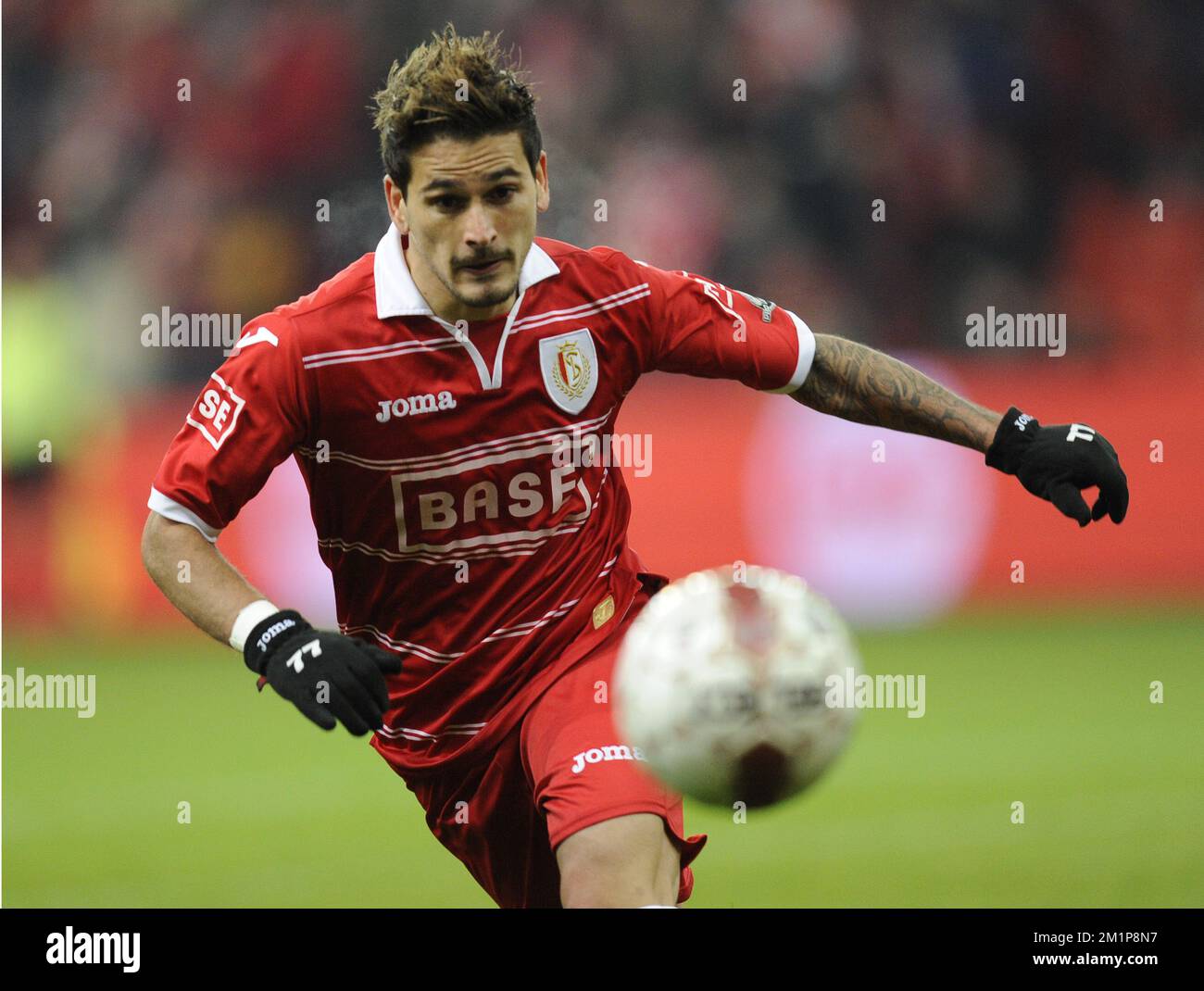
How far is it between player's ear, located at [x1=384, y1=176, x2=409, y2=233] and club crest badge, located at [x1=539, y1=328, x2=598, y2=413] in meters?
0.43

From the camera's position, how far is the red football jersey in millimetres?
4172

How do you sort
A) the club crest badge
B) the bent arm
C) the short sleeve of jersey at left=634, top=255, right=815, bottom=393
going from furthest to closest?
the short sleeve of jersey at left=634, top=255, right=815, bottom=393
the club crest badge
the bent arm

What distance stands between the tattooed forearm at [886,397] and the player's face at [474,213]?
0.91m

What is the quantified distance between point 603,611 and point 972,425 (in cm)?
103

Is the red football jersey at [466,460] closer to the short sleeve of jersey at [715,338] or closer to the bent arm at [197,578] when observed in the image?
the short sleeve of jersey at [715,338]

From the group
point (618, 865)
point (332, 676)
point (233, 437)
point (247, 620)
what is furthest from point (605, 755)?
point (233, 437)

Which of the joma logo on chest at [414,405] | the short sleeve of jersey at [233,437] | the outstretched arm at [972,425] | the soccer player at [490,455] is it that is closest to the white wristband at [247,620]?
the soccer player at [490,455]

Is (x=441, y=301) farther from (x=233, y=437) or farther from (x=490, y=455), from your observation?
(x=233, y=437)

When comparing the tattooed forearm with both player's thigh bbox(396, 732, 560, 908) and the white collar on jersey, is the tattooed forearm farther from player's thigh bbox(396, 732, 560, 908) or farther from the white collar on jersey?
A: player's thigh bbox(396, 732, 560, 908)

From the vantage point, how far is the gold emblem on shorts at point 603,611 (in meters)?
4.37

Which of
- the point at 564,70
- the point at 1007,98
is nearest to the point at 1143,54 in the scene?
the point at 1007,98

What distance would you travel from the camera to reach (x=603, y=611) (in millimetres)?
4395

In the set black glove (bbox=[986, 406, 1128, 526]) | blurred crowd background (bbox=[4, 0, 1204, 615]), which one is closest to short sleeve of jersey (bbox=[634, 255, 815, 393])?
black glove (bbox=[986, 406, 1128, 526])

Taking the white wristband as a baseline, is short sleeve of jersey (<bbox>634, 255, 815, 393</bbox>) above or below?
above
